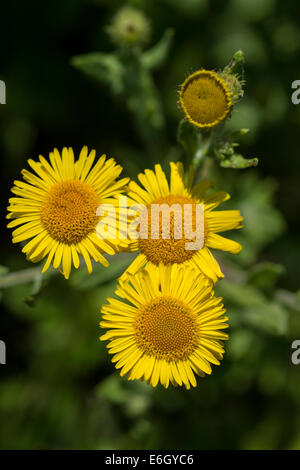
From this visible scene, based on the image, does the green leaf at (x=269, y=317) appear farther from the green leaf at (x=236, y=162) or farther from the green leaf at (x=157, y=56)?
the green leaf at (x=157, y=56)

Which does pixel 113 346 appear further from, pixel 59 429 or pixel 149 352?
→ pixel 59 429

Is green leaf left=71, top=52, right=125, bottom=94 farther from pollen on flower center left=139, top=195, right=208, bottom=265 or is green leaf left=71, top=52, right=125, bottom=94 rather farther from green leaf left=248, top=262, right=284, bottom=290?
green leaf left=248, top=262, right=284, bottom=290

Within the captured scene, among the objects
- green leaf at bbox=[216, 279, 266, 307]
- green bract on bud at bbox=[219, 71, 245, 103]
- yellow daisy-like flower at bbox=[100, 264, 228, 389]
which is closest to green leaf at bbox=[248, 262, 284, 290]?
green leaf at bbox=[216, 279, 266, 307]

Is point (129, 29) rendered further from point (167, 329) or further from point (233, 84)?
point (167, 329)

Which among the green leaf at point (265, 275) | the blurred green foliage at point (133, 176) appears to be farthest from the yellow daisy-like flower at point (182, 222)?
the blurred green foliage at point (133, 176)

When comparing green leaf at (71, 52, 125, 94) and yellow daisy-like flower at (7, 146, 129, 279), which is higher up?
green leaf at (71, 52, 125, 94)

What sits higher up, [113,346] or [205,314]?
[205,314]

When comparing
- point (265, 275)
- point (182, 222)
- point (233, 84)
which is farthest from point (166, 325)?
point (233, 84)
